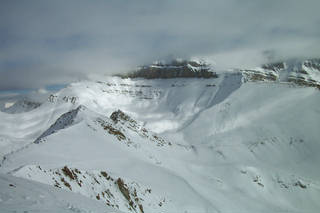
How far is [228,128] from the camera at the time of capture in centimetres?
9944

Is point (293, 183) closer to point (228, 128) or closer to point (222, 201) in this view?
point (222, 201)

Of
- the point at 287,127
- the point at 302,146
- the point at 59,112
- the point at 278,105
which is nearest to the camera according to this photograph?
the point at 302,146

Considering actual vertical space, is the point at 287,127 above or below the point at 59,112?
above

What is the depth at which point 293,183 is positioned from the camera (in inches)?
2072

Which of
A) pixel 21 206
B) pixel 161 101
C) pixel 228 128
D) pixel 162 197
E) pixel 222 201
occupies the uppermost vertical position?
pixel 21 206

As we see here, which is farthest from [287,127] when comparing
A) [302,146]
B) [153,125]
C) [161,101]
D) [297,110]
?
[161,101]

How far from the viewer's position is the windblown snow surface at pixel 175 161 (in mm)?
17484

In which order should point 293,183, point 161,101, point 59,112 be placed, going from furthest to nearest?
point 161,101 < point 59,112 < point 293,183

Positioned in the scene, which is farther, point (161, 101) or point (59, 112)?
point (161, 101)

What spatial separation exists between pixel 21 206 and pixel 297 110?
4211 inches

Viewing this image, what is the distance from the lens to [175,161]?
1916 inches

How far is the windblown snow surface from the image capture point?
1748cm

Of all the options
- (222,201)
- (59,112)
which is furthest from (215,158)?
(59,112)

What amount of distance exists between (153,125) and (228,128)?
146 feet
